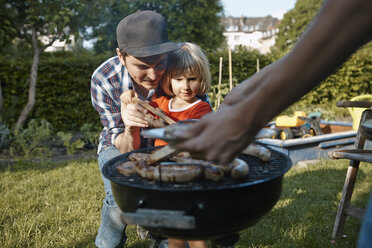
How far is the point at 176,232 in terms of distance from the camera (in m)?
1.31

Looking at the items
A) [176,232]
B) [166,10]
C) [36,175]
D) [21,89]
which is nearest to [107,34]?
[166,10]

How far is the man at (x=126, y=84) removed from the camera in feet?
7.16

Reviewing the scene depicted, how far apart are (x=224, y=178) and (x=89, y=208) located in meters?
2.44

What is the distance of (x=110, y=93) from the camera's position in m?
2.54

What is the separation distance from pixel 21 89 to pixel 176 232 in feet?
22.0

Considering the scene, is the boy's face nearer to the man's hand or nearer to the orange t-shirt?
the orange t-shirt

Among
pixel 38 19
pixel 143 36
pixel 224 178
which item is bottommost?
pixel 224 178

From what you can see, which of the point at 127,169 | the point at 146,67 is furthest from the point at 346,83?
the point at 127,169

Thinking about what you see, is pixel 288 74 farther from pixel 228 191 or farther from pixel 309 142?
pixel 309 142

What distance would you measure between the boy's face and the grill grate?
3.00 feet

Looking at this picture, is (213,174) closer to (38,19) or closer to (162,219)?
(162,219)

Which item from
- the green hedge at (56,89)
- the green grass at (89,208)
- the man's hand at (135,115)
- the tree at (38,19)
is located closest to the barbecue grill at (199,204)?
the man's hand at (135,115)

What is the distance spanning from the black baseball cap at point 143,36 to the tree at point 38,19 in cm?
386

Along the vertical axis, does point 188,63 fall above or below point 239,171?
above
